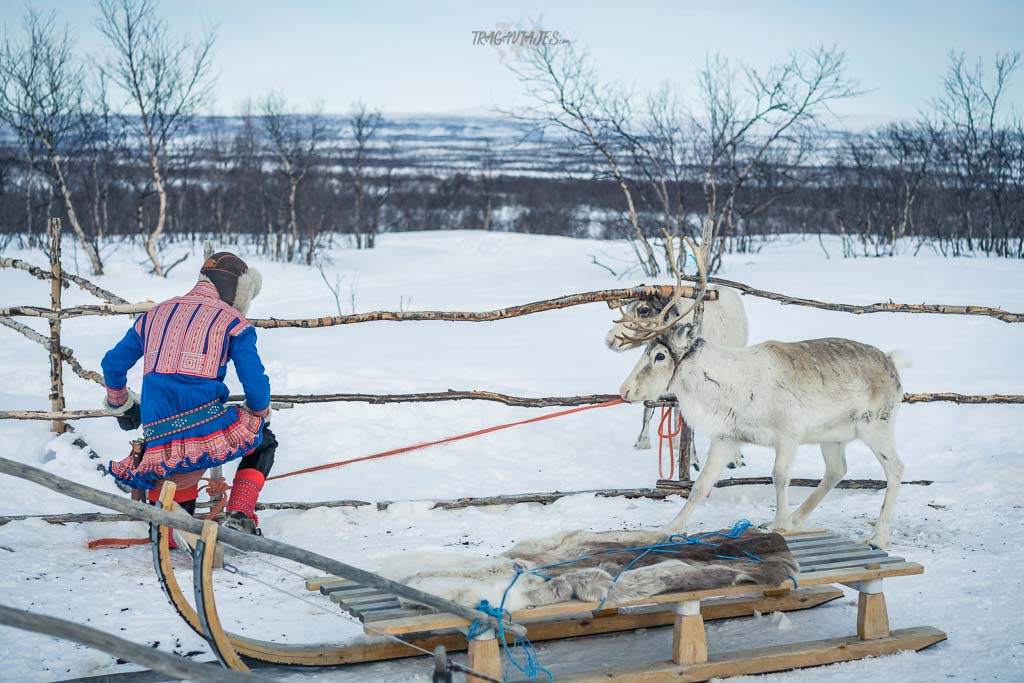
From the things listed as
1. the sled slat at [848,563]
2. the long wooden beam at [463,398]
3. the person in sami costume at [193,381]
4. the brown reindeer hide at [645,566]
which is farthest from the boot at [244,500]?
the sled slat at [848,563]

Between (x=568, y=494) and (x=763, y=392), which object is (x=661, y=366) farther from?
(x=568, y=494)

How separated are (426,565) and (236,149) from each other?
108 feet

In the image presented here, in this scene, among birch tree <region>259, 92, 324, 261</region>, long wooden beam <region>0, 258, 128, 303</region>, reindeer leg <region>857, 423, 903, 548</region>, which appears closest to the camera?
reindeer leg <region>857, 423, 903, 548</region>

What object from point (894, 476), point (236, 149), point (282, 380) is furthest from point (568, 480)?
point (236, 149)

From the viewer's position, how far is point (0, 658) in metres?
3.60

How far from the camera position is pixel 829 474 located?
514cm

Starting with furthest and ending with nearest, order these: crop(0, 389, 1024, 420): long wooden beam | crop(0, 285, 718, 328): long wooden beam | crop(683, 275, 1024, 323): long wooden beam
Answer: crop(683, 275, 1024, 323): long wooden beam → crop(0, 389, 1024, 420): long wooden beam → crop(0, 285, 718, 328): long wooden beam

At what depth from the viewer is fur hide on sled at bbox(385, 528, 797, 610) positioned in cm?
345

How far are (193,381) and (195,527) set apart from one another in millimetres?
1902

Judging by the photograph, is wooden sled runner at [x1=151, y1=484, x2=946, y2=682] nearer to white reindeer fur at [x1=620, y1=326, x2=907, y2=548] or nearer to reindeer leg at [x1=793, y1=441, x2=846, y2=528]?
white reindeer fur at [x1=620, y1=326, x2=907, y2=548]

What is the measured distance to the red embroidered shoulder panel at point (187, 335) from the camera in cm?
434

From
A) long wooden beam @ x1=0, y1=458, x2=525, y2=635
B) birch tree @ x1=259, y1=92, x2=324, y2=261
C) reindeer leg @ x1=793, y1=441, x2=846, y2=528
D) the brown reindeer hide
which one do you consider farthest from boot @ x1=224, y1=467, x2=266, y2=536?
birch tree @ x1=259, y1=92, x2=324, y2=261

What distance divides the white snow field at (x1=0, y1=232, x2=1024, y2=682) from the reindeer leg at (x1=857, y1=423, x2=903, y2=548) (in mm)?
231

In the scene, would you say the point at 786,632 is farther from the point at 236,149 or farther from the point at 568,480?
the point at 236,149
